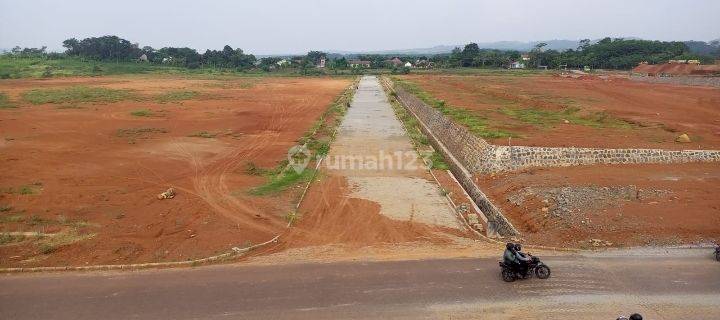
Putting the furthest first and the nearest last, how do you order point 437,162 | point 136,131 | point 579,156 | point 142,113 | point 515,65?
point 515,65, point 142,113, point 136,131, point 437,162, point 579,156

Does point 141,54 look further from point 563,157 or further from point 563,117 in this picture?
point 563,157

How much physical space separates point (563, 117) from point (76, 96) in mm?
43684

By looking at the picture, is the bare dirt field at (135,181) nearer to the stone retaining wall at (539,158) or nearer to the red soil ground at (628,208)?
the stone retaining wall at (539,158)

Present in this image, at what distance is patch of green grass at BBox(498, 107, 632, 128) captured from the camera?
1044 inches

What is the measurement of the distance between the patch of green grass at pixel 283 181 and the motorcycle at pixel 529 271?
31.8ft

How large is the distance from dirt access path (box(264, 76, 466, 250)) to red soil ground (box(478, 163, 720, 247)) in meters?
2.21

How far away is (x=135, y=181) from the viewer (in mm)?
18766

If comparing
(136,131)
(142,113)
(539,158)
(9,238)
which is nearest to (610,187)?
(539,158)

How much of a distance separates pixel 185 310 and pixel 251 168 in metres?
12.1

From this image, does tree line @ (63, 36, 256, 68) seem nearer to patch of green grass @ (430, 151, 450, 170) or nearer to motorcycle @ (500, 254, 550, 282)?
patch of green grass @ (430, 151, 450, 170)

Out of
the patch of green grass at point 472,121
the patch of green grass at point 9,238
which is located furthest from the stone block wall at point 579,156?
the patch of green grass at point 9,238

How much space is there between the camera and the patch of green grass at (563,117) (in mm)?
26516

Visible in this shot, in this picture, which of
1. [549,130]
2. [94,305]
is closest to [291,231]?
[94,305]

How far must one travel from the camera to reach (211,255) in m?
11.9
